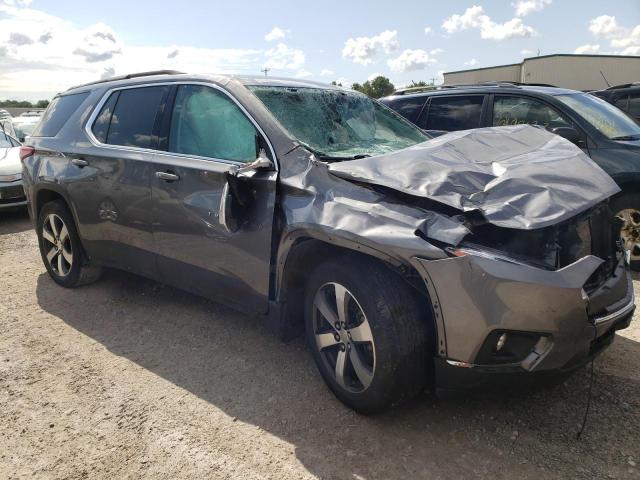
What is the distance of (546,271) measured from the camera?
2.28 meters

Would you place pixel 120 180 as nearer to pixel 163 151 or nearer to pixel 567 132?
pixel 163 151

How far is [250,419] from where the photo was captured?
291 centimetres

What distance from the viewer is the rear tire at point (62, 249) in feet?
15.8

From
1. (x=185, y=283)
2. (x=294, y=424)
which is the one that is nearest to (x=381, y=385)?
(x=294, y=424)

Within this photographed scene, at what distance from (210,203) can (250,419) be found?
1342 mm

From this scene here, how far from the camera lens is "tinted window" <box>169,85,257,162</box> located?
335 centimetres

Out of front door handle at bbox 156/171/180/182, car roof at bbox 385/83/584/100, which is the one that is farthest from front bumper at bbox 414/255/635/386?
car roof at bbox 385/83/584/100

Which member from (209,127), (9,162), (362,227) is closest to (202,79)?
(209,127)

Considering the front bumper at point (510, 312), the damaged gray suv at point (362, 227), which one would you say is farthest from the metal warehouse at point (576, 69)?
the front bumper at point (510, 312)

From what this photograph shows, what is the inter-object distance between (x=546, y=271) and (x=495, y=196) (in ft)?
1.50

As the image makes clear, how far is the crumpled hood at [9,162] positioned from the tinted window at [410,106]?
6064 mm

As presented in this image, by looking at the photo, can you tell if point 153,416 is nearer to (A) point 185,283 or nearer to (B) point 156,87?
(A) point 185,283

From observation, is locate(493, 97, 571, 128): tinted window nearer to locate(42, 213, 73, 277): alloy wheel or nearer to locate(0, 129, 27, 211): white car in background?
locate(42, 213, 73, 277): alloy wheel

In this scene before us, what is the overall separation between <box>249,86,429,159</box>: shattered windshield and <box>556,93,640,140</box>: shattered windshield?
243 centimetres
